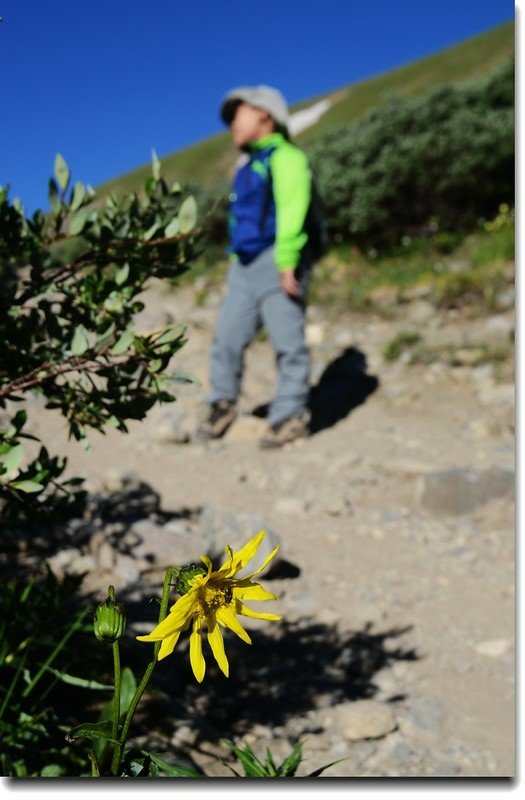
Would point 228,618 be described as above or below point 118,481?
below

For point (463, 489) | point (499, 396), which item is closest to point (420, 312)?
point (499, 396)

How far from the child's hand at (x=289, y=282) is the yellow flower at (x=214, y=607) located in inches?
148

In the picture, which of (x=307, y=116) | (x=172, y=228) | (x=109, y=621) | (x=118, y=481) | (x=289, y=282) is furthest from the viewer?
(x=307, y=116)

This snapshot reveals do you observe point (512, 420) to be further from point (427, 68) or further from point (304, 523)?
point (427, 68)

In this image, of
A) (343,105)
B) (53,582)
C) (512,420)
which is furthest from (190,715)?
(343,105)

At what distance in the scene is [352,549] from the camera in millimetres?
3594

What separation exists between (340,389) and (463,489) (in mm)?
2234

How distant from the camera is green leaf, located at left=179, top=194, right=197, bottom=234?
5.79ft

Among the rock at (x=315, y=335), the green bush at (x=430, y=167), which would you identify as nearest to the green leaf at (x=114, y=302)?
the rock at (x=315, y=335)

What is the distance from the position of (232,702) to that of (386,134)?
7.97 metres

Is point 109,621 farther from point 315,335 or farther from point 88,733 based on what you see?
point 315,335

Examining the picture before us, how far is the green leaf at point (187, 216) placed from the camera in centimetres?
176

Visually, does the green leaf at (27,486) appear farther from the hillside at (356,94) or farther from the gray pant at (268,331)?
the gray pant at (268,331)

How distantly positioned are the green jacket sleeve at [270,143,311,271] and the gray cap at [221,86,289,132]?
0.20 metres
